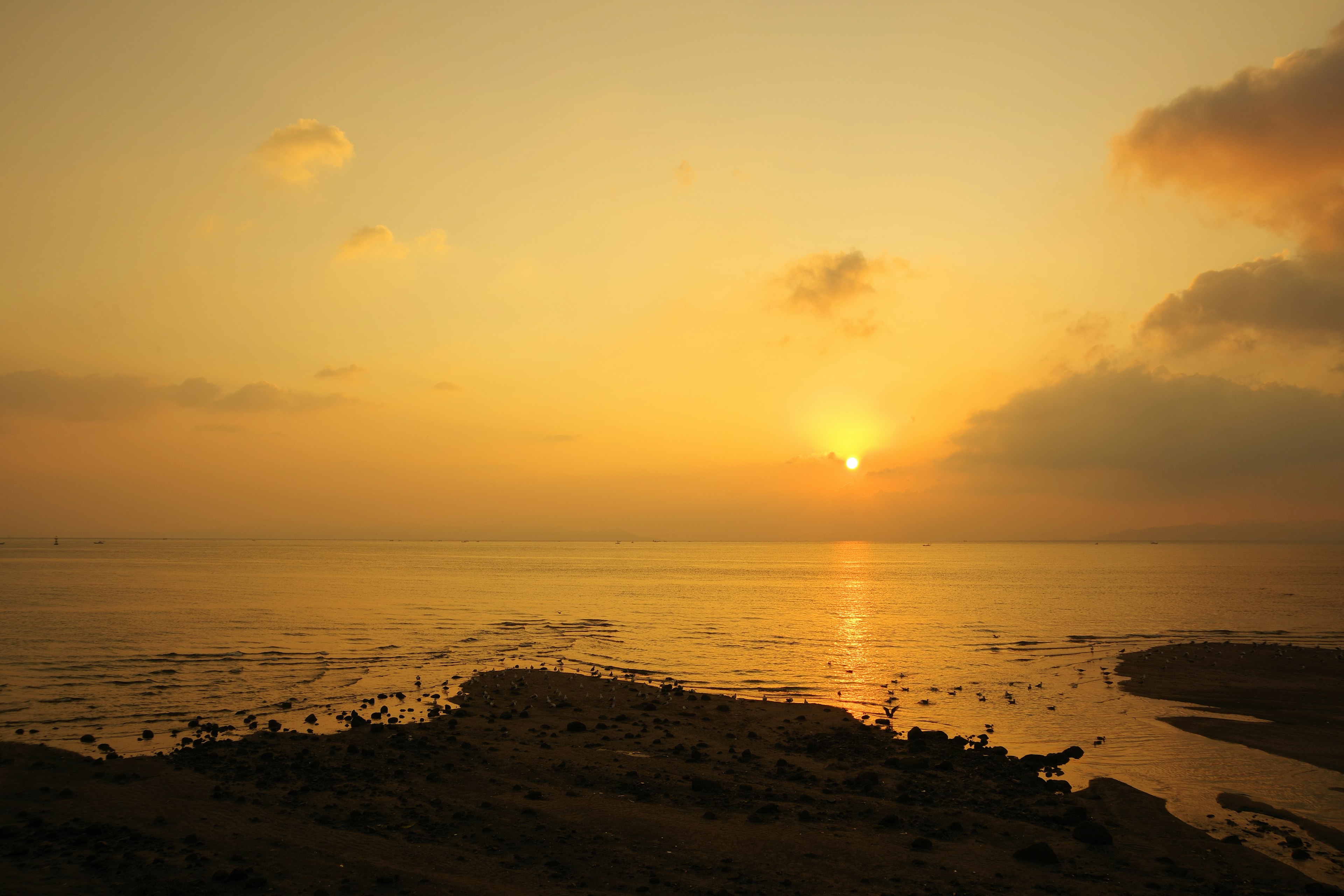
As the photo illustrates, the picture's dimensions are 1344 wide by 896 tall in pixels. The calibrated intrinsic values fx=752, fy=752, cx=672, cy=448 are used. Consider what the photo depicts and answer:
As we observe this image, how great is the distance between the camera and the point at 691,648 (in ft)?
177

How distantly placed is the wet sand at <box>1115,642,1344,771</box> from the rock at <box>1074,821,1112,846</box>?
1297 centimetres

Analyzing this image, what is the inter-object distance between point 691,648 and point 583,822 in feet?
120

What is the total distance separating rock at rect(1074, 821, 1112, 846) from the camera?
17.4 m

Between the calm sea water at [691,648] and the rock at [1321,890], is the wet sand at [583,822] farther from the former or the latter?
the calm sea water at [691,648]

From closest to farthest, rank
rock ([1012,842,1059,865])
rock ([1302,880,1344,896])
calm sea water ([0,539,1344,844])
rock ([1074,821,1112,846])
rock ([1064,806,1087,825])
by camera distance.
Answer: rock ([1302,880,1344,896]) < rock ([1012,842,1059,865]) < rock ([1074,821,1112,846]) < rock ([1064,806,1087,825]) < calm sea water ([0,539,1344,844])

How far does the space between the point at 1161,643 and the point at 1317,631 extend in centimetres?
1697

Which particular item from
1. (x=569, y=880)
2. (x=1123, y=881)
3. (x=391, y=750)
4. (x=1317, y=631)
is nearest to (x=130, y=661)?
(x=391, y=750)

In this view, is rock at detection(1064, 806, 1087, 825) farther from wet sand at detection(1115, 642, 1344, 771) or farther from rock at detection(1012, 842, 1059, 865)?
wet sand at detection(1115, 642, 1344, 771)

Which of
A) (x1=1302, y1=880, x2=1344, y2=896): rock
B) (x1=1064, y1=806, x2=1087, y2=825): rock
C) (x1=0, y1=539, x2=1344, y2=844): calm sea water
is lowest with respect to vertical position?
(x1=0, y1=539, x2=1344, y2=844): calm sea water

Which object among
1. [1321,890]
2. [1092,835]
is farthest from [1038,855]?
[1321,890]

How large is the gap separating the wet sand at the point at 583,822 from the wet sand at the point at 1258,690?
29.9ft

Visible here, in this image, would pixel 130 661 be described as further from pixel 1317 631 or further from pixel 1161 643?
pixel 1317 631

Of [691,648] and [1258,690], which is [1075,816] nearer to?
[1258,690]

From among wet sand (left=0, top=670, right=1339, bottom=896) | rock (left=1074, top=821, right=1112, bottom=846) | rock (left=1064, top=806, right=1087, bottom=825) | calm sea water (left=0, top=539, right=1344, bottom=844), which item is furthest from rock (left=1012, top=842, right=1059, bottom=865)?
calm sea water (left=0, top=539, right=1344, bottom=844)
